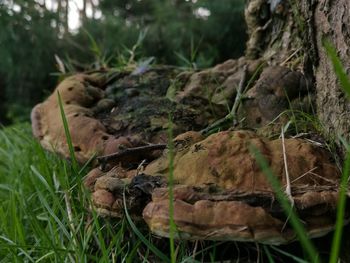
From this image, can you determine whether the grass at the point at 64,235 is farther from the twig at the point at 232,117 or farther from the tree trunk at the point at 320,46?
the tree trunk at the point at 320,46

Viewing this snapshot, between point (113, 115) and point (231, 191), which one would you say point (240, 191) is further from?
point (113, 115)

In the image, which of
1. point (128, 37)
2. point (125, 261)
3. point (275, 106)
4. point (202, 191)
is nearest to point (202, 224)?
point (202, 191)

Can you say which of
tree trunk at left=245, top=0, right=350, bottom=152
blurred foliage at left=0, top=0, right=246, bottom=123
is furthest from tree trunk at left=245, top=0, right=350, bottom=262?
blurred foliage at left=0, top=0, right=246, bottom=123

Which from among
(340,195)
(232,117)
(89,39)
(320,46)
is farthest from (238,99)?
→ (89,39)

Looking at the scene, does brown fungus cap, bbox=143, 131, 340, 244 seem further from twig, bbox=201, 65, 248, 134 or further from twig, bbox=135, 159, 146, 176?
twig, bbox=201, 65, 248, 134

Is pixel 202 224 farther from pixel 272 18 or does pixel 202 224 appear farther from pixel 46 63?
pixel 46 63

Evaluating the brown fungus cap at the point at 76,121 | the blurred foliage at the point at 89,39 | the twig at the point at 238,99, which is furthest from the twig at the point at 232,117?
the blurred foliage at the point at 89,39

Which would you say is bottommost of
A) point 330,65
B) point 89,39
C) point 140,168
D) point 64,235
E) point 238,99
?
point 64,235
